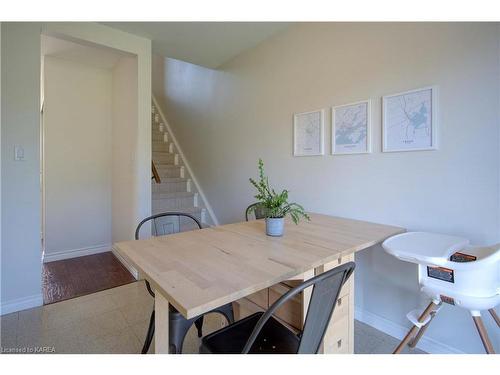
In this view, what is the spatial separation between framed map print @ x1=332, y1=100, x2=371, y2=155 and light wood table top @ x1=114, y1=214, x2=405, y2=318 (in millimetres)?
581

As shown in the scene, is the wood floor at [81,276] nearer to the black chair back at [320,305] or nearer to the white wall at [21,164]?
the white wall at [21,164]

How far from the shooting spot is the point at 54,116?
304cm

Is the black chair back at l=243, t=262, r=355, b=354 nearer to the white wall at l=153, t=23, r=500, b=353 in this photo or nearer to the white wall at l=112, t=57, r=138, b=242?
the white wall at l=153, t=23, r=500, b=353

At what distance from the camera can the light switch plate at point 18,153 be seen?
1929 millimetres

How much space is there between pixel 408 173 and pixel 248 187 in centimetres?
165

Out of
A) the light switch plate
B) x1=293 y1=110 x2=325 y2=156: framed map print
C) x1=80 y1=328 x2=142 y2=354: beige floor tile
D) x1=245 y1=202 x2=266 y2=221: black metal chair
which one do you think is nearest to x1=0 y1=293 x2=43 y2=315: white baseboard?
x1=80 y1=328 x2=142 y2=354: beige floor tile

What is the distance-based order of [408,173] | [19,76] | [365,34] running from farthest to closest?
[19,76] → [365,34] → [408,173]

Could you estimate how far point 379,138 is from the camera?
1.71 meters

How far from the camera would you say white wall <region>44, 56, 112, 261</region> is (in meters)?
3.04

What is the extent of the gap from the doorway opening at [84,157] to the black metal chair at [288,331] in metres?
2.05

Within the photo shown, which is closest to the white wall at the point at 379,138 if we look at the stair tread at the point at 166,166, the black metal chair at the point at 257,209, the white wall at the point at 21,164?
the black metal chair at the point at 257,209

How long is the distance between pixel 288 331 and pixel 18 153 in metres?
2.28
